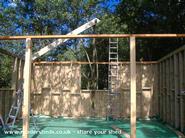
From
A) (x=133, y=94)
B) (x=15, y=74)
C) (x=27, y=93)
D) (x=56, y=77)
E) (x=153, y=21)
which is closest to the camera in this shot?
(x=133, y=94)

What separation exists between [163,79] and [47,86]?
4958 mm

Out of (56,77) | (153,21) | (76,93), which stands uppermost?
(153,21)

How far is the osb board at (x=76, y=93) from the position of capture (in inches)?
534

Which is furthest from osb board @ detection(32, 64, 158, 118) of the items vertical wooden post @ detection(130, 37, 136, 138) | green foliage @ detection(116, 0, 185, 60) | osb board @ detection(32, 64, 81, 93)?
vertical wooden post @ detection(130, 37, 136, 138)

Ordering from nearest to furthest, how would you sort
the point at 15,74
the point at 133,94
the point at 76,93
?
1. the point at 133,94
2. the point at 15,74
3. the point at 76,93

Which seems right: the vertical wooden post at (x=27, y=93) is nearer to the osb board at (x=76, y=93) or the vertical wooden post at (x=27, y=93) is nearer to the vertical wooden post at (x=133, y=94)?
the vertical wooden post at (x=133, y=94)

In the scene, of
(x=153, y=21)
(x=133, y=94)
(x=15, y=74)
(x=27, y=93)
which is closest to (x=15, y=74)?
(x=15, y=74)

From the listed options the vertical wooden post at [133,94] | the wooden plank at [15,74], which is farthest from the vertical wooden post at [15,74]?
the vertical wooden post at [133,94]

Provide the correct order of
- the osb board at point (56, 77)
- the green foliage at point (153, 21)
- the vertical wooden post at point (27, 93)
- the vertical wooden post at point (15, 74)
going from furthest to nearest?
the osb board at point (56, 77), the green foliage at point (153, 21), the vertical wooden post at point (15, 74), the vertical wooden post at point (27, 93)

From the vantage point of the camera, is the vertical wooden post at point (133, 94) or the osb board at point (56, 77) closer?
the vertical wooden post at point (133, 94)

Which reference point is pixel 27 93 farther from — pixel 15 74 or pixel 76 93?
pixel 76 93

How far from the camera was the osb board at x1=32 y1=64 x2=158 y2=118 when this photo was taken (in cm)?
1356

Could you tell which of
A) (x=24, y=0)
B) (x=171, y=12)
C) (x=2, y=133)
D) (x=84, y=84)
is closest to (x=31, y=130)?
(x=2, y=133)

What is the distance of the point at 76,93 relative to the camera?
45.3 feet
